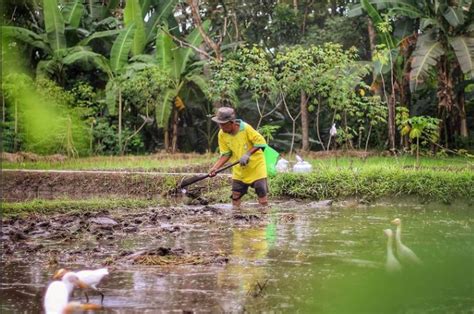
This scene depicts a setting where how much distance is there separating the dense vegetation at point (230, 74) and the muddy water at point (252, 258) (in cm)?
573

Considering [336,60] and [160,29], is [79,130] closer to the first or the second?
[160,29]

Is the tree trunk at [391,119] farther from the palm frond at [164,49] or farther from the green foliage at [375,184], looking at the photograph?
the palm frond at [164,49]

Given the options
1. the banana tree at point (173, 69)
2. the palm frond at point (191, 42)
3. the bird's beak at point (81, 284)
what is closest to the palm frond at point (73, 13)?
the banana tree at point (173, 69)

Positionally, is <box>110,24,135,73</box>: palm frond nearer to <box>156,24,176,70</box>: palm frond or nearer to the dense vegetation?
the dense vegetation

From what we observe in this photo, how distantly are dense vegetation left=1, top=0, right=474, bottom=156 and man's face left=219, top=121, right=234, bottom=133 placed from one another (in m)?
5.69

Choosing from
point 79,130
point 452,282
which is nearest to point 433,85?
point 79,130

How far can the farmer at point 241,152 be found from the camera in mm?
8777

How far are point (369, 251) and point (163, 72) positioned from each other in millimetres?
12225

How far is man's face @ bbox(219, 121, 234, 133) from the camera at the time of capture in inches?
347

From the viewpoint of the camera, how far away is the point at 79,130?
58.9 feet

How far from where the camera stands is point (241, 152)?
9062mm

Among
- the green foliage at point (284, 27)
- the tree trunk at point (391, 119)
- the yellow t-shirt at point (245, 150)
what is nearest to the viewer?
the yellow t-shirt at point (245, 150)

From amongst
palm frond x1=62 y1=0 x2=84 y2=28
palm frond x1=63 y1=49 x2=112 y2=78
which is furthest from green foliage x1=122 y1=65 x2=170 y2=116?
palm frond x1=62 y1=0 x2=84 y2=28

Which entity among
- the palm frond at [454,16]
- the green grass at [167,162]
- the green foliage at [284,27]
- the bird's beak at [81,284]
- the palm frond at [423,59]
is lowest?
the green grass at [167,162]
